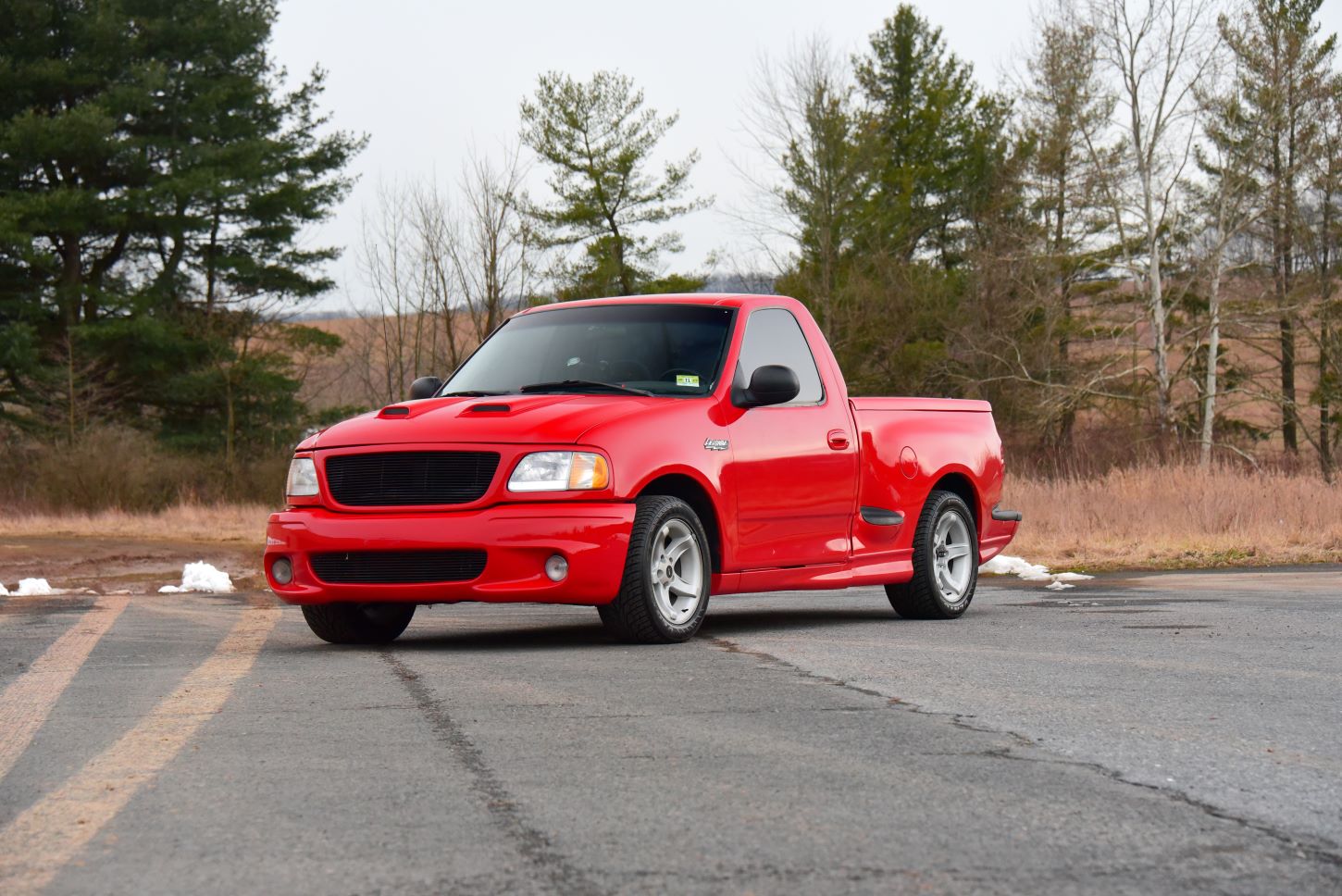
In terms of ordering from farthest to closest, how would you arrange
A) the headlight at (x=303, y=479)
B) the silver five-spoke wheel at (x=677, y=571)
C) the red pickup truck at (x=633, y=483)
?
the headlight at (x=303, y=479) < the silver five-spoke wheel at (x=677, y=571) < the red pickup truck at (x=633, y=483)

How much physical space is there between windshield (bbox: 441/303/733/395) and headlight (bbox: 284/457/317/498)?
122 centimetres

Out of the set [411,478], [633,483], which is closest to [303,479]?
[411,478]

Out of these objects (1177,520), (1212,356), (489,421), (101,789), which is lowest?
(1177,520)

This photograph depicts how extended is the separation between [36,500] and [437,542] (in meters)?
33.2

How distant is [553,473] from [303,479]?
4.61ft

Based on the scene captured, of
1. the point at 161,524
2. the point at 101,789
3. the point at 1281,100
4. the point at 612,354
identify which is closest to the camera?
the point at 101,789

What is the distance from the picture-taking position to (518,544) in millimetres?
8016

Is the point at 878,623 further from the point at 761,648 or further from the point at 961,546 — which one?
the point at 761,648

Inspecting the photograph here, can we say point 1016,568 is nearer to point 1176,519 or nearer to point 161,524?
point 1176,519

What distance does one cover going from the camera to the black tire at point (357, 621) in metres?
8.99

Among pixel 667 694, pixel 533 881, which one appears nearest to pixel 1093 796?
pixel 533 881

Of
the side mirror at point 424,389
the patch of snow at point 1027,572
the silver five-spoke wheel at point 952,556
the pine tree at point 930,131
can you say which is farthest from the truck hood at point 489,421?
the pine tree at point 930,131

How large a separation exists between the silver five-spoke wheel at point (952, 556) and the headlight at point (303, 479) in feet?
13.0

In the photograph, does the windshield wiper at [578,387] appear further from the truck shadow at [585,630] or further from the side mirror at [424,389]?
the truck shadow at [585,630]
